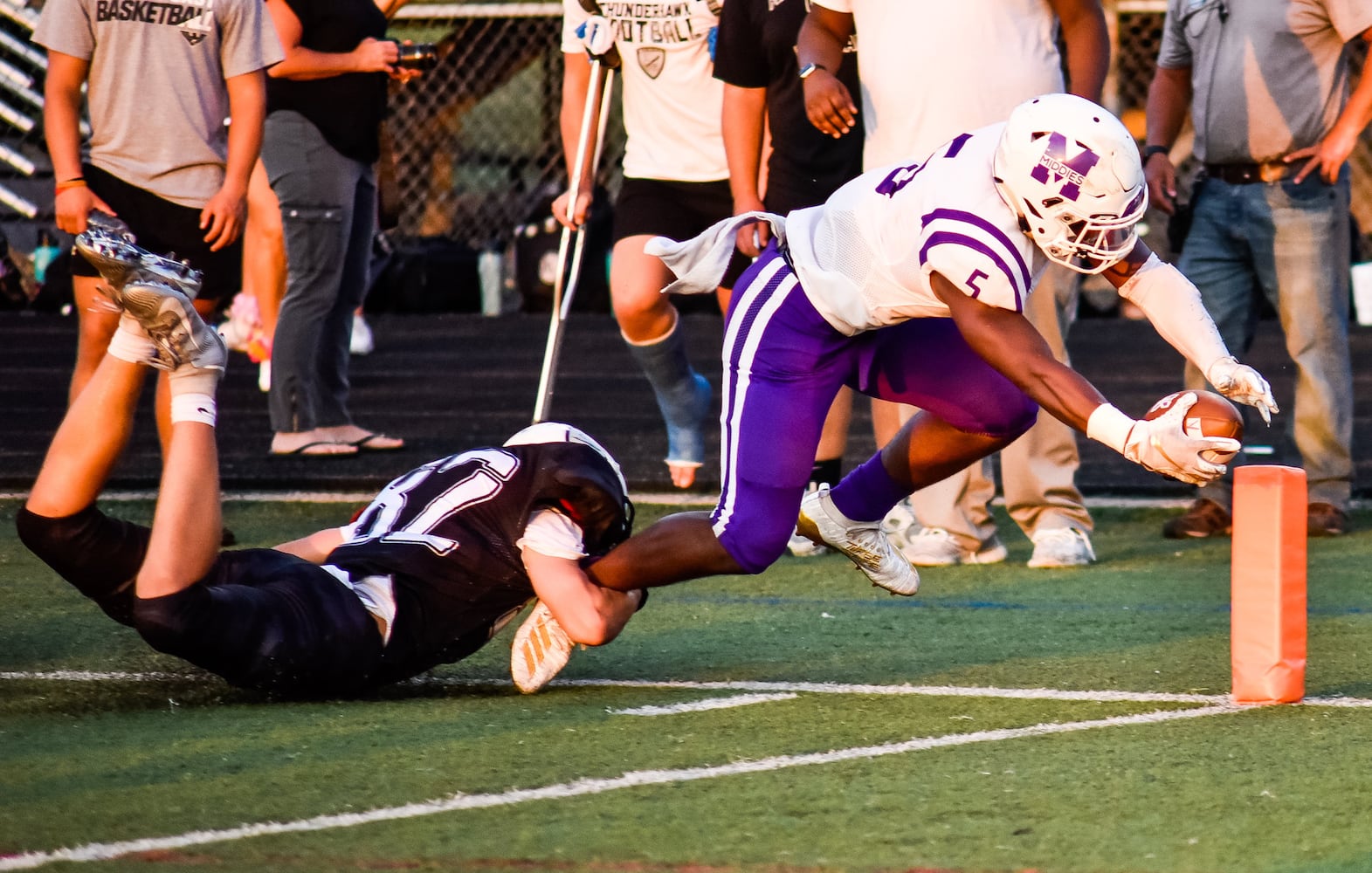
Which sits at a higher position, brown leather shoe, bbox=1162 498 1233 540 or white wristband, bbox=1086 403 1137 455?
white wristband, bbox=1086 403 1137 455

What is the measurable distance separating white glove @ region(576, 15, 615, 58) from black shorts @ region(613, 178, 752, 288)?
48 centimetres

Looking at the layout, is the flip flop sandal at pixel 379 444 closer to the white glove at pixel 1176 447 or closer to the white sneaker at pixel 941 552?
the white sneaker at pixel 941 552

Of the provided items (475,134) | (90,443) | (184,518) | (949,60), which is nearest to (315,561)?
(184,518)

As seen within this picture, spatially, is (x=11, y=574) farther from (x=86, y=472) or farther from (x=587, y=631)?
(x=587, y=631)

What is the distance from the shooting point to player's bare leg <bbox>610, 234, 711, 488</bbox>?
6.95 meters

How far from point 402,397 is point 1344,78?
567cm

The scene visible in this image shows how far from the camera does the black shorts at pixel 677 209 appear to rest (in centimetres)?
707

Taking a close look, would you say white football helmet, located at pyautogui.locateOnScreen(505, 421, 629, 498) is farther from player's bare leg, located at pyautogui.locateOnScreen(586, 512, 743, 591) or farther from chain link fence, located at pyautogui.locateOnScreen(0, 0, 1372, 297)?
chain link fence, located at pyautogui.locateOnScreen(0, 0, 1372, 297)

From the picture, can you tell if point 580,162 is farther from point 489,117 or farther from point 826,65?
point 489,117

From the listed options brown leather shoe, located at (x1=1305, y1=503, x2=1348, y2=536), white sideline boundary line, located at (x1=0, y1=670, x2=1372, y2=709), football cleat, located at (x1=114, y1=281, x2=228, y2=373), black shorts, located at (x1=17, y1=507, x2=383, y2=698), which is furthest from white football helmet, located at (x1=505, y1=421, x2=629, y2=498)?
brown leather shoe, located at (x1=1305, y1=503, x2=1348, y2=536)

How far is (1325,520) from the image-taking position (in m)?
7.29

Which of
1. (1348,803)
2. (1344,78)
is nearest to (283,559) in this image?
(1348,803)

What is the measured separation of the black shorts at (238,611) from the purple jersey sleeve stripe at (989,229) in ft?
5.13

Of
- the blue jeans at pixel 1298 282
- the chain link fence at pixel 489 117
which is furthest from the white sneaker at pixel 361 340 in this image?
the blue jeans at pixel 1298 282
